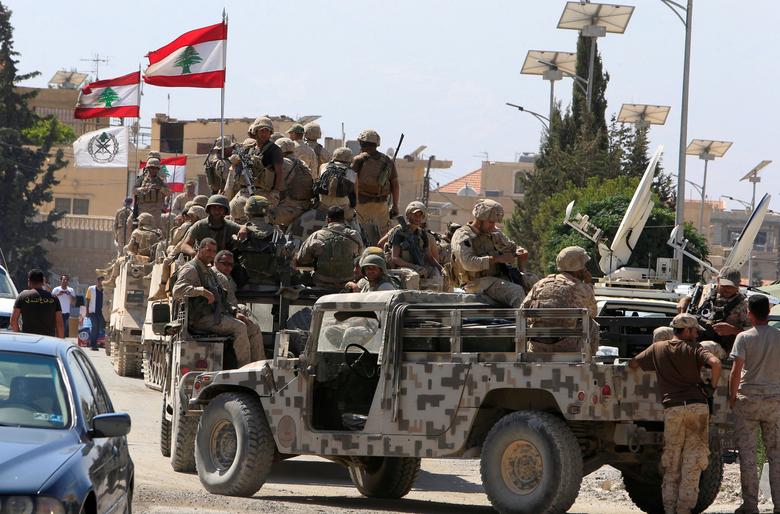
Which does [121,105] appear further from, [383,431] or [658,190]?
[383,431]

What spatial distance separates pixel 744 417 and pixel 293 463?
19.4 ft

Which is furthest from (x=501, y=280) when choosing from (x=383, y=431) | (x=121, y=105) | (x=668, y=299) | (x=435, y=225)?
(x=435, y=225)

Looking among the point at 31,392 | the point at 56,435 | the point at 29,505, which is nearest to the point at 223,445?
the point at 31,392

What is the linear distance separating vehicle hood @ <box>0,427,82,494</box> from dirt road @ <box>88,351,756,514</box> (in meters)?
2.94

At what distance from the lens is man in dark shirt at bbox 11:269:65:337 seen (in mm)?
17359

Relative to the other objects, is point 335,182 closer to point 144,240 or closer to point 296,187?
point 296,187

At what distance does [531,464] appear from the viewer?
11.6m

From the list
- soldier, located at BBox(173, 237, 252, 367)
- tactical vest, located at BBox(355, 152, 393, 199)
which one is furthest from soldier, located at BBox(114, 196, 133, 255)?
soldier, located at BBox(173, 237, 252, 367)

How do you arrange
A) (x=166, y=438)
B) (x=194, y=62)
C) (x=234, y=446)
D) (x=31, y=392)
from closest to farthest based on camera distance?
1. (x=31, y=392)
2. (x=234, y=446)
3. (x=166, y=438)
4. (x=194, y=62)

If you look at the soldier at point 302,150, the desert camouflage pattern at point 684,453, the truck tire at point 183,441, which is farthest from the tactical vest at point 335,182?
the desert camouflage pattern at point 684,453

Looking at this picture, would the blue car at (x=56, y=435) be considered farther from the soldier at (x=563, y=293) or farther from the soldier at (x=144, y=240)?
the soldier at (x=144, y=240)

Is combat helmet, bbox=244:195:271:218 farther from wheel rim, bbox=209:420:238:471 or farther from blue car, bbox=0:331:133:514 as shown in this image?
blue car, bbox=0:331:133:514

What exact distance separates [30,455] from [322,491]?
6990 mm

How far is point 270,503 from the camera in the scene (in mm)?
12250
